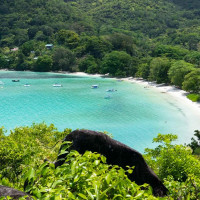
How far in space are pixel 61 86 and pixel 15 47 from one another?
57728mm

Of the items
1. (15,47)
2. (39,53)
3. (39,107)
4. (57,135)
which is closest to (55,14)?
(15,47)

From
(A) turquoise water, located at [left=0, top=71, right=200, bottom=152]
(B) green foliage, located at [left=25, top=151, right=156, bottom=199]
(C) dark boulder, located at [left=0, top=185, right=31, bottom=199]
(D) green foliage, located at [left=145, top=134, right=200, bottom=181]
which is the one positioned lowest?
(A) turquoise water, located at [left=0, top=71, right=200, bottom=152]

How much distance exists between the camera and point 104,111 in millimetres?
38906

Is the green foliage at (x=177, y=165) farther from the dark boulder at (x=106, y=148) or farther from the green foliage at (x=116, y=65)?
the green foliage at (x=116, y=65)

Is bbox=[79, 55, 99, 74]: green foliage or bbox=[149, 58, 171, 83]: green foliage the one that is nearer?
bbox=[149, 58, 171, 83]: green foliage

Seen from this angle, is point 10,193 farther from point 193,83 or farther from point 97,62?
point 97,62

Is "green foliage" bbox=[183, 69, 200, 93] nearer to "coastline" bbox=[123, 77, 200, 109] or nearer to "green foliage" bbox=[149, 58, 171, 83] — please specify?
"coastline" bbox=[123, 77, 200, 109]

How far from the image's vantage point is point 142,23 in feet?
461

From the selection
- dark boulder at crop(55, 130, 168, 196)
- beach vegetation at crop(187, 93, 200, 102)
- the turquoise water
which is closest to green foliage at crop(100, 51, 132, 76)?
the turquoise water

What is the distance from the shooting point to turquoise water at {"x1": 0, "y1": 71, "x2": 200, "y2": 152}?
1203 inches

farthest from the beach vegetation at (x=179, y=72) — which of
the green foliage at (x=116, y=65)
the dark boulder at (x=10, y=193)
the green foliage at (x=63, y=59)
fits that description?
the dark boulder at (x=10, y=193)

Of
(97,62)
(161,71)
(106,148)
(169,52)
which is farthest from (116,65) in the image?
(106,148)

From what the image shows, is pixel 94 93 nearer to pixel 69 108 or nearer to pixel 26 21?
pixel 69 108

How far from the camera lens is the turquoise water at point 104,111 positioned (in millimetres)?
30547
